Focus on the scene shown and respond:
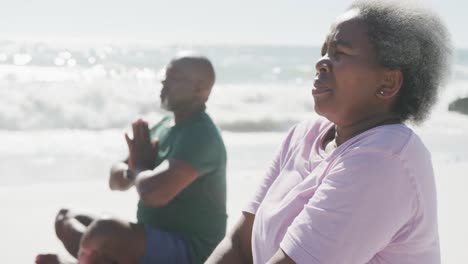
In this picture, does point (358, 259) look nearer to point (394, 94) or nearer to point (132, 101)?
point (394, 94)

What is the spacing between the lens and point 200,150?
2.86m

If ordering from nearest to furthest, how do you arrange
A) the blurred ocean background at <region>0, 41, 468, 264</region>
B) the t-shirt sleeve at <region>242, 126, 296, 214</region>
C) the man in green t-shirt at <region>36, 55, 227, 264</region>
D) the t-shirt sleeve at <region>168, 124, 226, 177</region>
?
the t-shirt sleeve at <region>242, 126, 296, 214</region>
the man in green t-shirt at <region>36, 55, 227, 264</region>
the t-shirt sleeve at <region>168, 124, 226, 177</region>
the blurred ocean background at <region>0, 41, 468, 264</region>

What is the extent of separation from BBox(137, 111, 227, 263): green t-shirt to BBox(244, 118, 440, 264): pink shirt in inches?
53.5

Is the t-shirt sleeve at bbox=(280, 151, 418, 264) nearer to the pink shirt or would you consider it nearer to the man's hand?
the pink shirt

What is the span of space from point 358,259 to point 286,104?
15533 mm

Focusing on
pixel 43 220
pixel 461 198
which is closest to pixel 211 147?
pixel 43 220

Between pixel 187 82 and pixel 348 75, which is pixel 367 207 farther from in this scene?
pixel 187 82

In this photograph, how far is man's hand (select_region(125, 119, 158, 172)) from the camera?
2.94 metres

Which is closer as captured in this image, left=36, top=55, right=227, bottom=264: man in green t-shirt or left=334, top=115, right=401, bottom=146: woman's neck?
left=334, top=115, right=401, bottom=146: woman's neck

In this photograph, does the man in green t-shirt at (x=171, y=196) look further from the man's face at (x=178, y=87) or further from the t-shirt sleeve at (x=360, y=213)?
the t-shirt sleeve at (x=360, y=213)

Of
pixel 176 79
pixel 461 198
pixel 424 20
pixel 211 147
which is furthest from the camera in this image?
pixel 461 198

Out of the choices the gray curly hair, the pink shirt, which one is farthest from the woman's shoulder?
the gray curly hair

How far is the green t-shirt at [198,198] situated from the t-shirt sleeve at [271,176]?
3.49 feet

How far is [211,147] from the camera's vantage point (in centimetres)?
290
